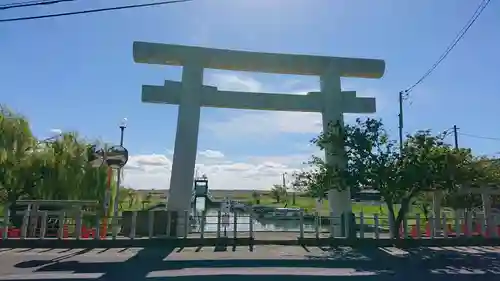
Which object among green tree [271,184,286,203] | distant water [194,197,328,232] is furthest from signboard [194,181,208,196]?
green tree [271,184,286,203]

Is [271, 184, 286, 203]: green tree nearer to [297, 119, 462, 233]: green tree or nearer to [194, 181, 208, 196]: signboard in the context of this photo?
[194, 181, 208, 196]: signboard

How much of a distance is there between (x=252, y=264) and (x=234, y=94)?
22.8 feet

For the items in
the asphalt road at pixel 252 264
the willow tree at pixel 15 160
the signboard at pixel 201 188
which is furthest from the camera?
the signboard at pixel 201 188

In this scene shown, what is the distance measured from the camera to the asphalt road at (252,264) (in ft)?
27.8

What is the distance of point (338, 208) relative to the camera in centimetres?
1503

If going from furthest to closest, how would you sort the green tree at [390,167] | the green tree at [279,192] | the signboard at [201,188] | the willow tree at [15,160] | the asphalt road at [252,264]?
the green tree at [279,192] → the signboard at [201,188] → the willow tree at [15,160] → the green tree at [390,167] → the asphalt road at [252,264]

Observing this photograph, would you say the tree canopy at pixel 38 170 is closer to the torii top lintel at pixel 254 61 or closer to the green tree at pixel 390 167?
the torii top lintel at pixel 254 61

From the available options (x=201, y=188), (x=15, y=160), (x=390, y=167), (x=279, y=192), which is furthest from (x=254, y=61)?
(x=279, y=192)

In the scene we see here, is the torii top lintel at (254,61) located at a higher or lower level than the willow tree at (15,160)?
higher

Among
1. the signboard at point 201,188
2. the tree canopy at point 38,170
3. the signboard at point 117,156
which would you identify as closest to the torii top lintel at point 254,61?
the signboard at point 117,156

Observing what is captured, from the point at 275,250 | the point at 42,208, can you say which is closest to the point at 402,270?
the point at 275,250

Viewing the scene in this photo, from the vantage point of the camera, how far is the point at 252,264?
984 cm

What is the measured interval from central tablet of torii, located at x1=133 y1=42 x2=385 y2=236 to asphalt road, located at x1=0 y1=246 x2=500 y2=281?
10.2 feet

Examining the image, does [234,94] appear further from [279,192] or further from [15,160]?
[279,192]
